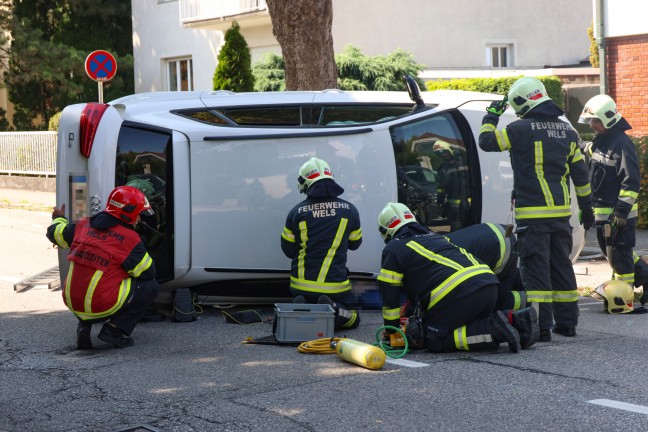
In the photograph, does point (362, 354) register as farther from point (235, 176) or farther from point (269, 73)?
point (269, 73)

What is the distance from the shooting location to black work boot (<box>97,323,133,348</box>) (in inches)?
301

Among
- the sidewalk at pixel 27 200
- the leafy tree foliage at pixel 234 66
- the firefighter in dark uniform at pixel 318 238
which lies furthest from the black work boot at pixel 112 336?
the sidewalk at pixel 27 200

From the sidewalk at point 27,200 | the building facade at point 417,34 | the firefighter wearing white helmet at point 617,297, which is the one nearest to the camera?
the firefighter wearing white helmet at point 617,297

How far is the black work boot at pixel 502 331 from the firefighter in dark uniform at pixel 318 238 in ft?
4.76

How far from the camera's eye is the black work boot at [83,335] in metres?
7.66

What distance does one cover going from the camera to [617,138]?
919 centimetres

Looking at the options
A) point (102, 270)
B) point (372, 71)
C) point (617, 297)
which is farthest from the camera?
point (372, 71)

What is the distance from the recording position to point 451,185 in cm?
920

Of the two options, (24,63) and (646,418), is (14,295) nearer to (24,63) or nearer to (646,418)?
(646,418)

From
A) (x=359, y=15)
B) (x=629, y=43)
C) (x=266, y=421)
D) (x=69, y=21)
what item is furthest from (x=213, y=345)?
(x=69, y=21)

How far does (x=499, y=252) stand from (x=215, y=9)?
17730 millimetres

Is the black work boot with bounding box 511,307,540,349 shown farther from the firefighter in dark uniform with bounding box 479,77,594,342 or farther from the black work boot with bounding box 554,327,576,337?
the black work boot with bounding box 554,327,576,337

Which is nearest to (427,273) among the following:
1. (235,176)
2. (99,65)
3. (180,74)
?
(235,176)

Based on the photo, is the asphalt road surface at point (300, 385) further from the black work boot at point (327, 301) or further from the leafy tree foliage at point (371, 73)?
the leafy tree foliage at point (371, 73)
